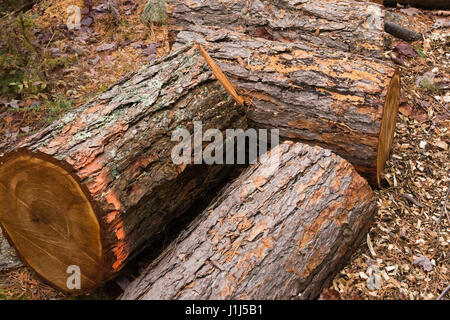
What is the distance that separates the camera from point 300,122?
294 cm

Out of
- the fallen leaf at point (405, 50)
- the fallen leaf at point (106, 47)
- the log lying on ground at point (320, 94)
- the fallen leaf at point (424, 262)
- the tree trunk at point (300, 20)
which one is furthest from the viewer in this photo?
the fallen leaf at point (106, 47)

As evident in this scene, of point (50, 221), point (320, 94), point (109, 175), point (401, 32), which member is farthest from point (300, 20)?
point (50, 221)

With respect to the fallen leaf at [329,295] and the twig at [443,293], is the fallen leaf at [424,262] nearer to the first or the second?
the twig at [443,293]

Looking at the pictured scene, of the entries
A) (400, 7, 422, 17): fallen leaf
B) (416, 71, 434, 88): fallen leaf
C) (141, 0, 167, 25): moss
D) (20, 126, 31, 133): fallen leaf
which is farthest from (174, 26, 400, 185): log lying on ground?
(400, 7, 422, 17): fallen leaf

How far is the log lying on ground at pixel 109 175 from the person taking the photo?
2.25 m

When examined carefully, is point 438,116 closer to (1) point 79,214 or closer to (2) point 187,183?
(2) point 187,183

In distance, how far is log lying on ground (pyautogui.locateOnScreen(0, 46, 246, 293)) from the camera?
2252 millimetres

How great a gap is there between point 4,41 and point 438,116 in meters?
4.29

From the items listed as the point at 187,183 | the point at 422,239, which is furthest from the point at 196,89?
the point at 422,239

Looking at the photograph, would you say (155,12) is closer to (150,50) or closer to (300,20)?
(150,50)

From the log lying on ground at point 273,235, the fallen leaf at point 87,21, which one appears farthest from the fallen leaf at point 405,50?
the fallen leaf at point 87,21

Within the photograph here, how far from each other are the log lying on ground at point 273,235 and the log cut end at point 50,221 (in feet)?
1.20

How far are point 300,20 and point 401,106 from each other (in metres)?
1.18

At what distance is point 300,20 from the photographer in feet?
12.0
